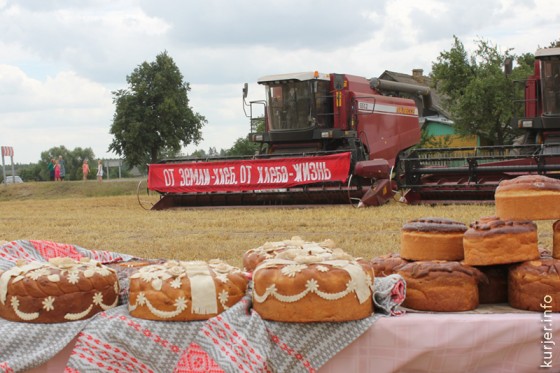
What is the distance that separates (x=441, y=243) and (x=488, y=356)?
63cm

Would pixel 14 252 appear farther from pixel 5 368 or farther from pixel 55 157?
pixel 55 157

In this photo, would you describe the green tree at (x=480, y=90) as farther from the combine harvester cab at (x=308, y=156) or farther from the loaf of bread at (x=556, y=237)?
the loaf of bread at (x=556, y=237)

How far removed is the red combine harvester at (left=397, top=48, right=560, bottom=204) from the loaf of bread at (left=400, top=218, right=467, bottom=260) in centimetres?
922

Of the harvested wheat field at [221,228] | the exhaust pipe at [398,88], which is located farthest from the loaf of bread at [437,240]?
the exhaust pipe at [398,88]

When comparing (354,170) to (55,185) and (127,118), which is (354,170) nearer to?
(55,185)

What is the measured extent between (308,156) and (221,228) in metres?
3.84

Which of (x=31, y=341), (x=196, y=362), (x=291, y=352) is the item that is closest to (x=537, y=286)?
(x=291, y=352)

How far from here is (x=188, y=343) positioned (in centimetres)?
348

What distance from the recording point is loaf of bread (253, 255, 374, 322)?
338 cm

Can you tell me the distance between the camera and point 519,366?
3.49m

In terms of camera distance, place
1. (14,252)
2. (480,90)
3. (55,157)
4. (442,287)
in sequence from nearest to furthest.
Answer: (442,287)
(14,252)
(480,90)
(55,157)

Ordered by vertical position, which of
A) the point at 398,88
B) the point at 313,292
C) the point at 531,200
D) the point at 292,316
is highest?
the point at 398,88

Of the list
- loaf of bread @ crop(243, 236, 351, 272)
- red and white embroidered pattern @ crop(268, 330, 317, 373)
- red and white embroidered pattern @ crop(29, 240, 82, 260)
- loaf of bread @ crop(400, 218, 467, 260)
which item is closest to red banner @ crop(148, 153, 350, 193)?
red and white embroidered pattern @ crop(29, 240, 82, 260)

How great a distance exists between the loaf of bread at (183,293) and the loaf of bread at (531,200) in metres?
1.31
